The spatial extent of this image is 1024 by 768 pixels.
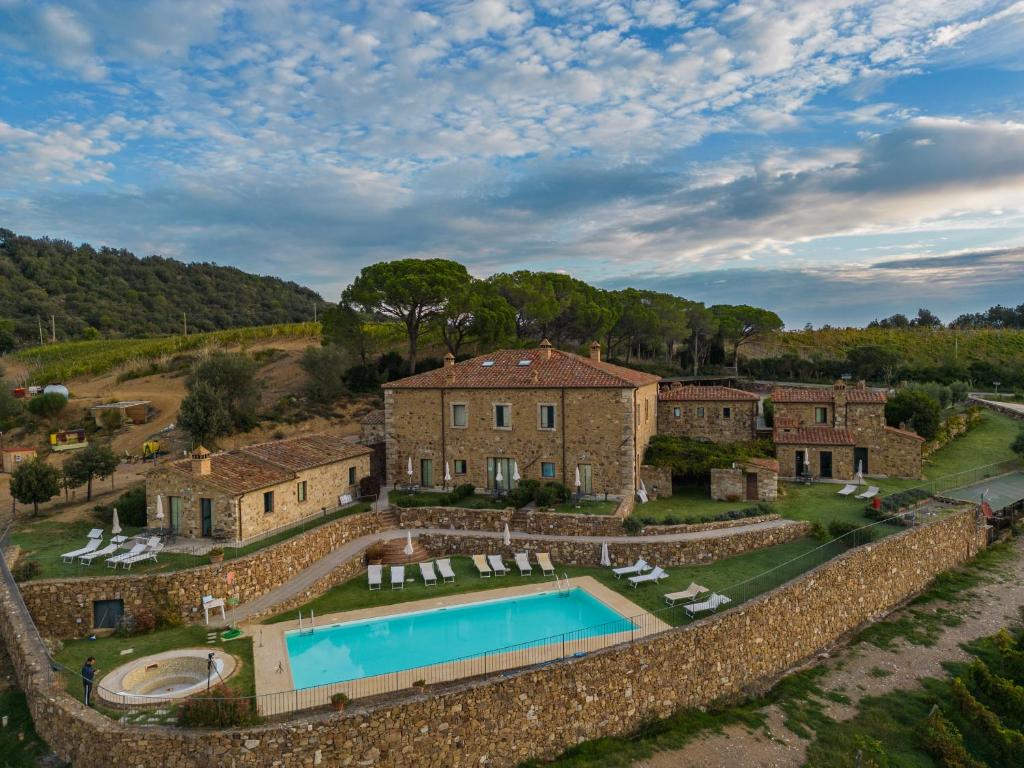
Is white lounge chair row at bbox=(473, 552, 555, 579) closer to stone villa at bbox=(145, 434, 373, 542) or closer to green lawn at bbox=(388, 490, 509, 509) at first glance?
green lawn at bbox=(388, 490, 509, 509)

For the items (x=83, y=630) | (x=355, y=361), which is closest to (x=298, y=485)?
(x=83, y=630)

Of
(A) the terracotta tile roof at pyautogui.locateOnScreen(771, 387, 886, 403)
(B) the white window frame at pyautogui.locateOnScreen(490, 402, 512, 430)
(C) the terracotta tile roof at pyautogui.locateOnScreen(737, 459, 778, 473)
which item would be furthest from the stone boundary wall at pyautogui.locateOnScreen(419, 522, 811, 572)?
(A) the terracotta tile roof at pyautogui.locateOnScreen(771, 387, 886, 403)

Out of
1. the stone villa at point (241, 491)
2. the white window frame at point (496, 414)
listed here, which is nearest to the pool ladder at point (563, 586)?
the white window frame at point (496, 414)

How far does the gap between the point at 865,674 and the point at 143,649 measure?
18991 millimetres

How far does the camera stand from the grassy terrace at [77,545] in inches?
704

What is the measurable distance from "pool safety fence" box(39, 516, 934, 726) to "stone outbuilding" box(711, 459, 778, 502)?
771 centimetres

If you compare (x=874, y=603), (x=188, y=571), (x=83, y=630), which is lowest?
(x=874, y=603)

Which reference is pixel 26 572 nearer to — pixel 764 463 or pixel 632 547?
pixel 632 547

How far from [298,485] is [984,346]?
8269cm

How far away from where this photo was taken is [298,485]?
75.2 feet

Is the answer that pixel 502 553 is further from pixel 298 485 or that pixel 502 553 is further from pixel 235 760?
pixel 235 760

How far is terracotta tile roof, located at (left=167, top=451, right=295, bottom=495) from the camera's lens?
20234mm

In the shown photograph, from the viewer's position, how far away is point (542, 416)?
2617 cm

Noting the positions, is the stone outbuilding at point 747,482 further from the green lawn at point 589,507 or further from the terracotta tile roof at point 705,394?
the terracotta tile roof at point 705,394
